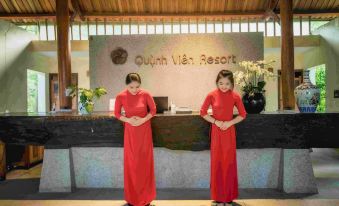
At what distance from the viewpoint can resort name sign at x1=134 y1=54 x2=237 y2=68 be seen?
24.0 ft

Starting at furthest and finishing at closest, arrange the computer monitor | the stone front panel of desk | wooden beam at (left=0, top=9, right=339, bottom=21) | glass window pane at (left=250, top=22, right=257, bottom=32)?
glass window pane at (left=250, top=22, right=257, bottom=32) < wooden beam at (left=0, top=9, right=339, bottom=21) < the computer monitor < the stone front panel of desk

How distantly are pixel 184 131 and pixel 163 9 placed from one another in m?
4.09

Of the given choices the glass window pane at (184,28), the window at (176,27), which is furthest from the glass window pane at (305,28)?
the glass window pane at (184,28)

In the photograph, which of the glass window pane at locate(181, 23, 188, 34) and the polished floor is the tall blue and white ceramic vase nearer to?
the polished floor

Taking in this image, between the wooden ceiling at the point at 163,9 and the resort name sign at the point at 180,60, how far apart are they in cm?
88

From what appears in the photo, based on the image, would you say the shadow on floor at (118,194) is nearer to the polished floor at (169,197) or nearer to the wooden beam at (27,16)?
the polished floor at (169,197)

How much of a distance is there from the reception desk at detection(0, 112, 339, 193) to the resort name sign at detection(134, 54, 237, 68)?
3314 millimetres

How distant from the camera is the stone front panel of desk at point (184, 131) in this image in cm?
394

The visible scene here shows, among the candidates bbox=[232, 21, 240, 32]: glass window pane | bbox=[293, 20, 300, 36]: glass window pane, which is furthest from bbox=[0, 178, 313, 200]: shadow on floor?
bbox=[293, 20, 300, 36]: glass window pane

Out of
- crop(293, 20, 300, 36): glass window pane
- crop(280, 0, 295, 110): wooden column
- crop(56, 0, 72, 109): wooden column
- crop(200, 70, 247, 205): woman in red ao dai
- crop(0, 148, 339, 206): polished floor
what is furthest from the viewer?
crop(293, 20, 300, 36): glass window pane

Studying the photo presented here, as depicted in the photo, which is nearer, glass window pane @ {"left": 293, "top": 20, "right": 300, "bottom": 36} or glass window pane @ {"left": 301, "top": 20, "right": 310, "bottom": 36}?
glass window pane @ {"left": 293, "top": 20, "right": 300, "bottom": 36}

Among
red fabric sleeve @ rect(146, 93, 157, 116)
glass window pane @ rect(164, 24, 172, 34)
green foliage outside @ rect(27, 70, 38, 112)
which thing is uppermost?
glass window pane @ rect(164, 24, 172, 34)

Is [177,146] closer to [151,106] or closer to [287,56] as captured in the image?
[151,106]

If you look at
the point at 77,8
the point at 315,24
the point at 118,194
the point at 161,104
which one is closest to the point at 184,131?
the point at 161,104
